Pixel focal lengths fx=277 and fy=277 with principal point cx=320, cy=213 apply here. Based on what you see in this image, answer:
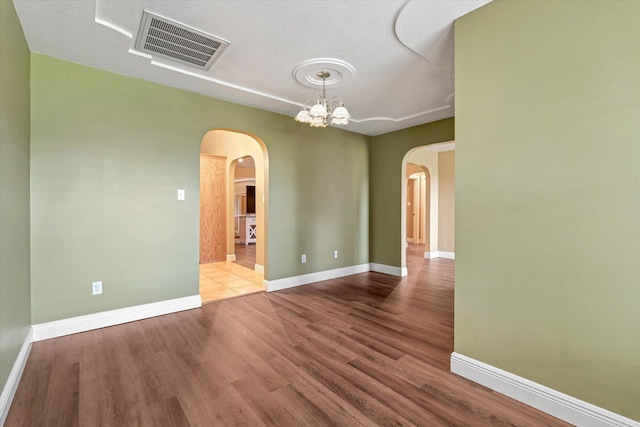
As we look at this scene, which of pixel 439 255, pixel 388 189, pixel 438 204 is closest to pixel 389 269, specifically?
pixel 388 189

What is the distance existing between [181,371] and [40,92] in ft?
9.20

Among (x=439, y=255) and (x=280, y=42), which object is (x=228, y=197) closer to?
(x=280, y=42)

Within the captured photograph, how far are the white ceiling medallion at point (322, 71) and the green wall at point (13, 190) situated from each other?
212 cm

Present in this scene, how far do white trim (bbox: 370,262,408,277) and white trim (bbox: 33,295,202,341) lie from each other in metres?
3.31

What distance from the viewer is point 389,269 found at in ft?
17.2

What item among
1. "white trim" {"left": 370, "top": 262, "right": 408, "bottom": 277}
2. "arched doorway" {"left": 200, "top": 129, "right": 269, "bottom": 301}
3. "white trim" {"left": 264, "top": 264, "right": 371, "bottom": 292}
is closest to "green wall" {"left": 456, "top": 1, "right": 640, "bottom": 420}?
"white trim" {"left": 264, "top": 264, "right": 371, "bottom": 292}

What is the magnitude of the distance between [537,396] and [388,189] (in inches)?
155

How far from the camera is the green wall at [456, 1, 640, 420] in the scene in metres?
1.42

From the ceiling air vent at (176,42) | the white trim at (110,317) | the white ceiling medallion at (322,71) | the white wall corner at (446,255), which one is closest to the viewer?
the ceiling air vent at (176,42)

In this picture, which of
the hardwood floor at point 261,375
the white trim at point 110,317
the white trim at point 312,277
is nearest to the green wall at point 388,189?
the white trim at point 312,277

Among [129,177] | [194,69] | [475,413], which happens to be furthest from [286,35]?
[475,413]

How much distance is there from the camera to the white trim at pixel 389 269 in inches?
201

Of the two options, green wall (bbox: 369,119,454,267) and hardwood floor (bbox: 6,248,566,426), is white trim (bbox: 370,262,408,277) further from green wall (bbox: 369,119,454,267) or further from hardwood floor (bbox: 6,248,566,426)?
hardwood floor (bbox: 6,248,566,426)

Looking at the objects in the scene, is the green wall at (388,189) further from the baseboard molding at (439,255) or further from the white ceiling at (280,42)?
the baseboard molding at (439,255)
